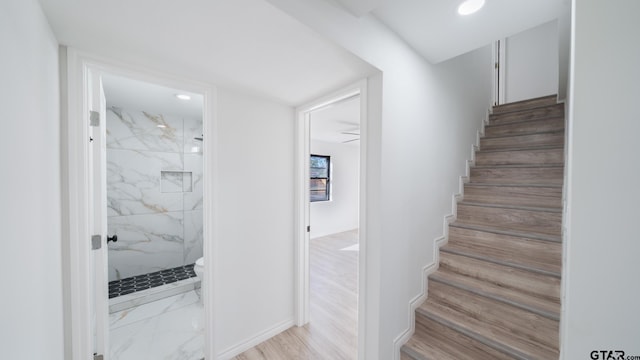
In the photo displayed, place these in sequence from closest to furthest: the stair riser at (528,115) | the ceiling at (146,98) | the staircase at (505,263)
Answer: the staircase at (505,263) < the ceiling at (146,98) < the stair riser at (528,115)

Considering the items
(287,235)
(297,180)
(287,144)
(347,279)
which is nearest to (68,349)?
(287,235)

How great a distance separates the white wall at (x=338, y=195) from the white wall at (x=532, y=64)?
131 inches

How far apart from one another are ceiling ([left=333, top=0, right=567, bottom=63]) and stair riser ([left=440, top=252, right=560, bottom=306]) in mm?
1721

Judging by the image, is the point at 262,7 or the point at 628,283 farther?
the point at 262,7

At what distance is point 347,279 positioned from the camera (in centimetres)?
329

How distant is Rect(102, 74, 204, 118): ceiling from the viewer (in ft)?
6.89

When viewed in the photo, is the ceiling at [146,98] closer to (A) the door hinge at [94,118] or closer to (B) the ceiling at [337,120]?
(A) the door hinge at [94,118]

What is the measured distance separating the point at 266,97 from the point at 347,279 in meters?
2.71

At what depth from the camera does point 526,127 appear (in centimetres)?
268

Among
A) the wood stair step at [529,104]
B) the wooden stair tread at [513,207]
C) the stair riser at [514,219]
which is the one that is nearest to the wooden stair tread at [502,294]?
the stair riser at [514,219]

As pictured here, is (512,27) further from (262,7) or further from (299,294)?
(299,294)

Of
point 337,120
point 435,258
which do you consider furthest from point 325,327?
point 337,120

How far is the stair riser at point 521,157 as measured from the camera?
2223 millimetres

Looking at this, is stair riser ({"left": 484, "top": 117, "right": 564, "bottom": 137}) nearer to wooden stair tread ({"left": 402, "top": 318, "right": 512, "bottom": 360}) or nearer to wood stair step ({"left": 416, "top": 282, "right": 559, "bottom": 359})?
wood stair step ({"left": 416, "top": 282, "right": 559, "bottom": 359})
